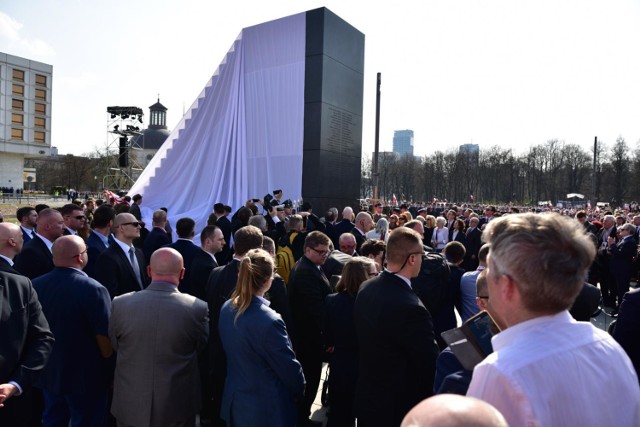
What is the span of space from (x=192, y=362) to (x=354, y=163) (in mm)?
12072

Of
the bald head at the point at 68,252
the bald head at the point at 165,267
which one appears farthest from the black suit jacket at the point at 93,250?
the bald head at the point at 165,267

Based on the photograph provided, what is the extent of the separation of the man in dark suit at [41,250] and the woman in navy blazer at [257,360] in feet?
9.43

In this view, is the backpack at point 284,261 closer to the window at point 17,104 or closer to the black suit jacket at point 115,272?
the black suit jacket at point 115,272

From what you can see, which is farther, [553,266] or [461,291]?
[461,291]

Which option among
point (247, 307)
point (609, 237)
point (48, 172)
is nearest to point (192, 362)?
point (247, 307)

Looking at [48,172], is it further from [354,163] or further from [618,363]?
[618,363]

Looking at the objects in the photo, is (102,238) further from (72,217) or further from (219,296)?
(219,296)

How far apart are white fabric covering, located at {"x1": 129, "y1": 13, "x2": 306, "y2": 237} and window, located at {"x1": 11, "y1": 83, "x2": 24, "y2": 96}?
2324 inches

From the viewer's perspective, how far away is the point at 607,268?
10.9 meters

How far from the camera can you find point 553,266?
55.9 inches

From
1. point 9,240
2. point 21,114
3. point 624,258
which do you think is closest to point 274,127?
point 624,258

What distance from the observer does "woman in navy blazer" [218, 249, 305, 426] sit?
2988mm

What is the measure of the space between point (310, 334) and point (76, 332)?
1990 mm

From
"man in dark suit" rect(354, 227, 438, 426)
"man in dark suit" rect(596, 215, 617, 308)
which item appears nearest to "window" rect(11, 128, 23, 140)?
"man in dark suit" rect(596, 215, 617, 308)
